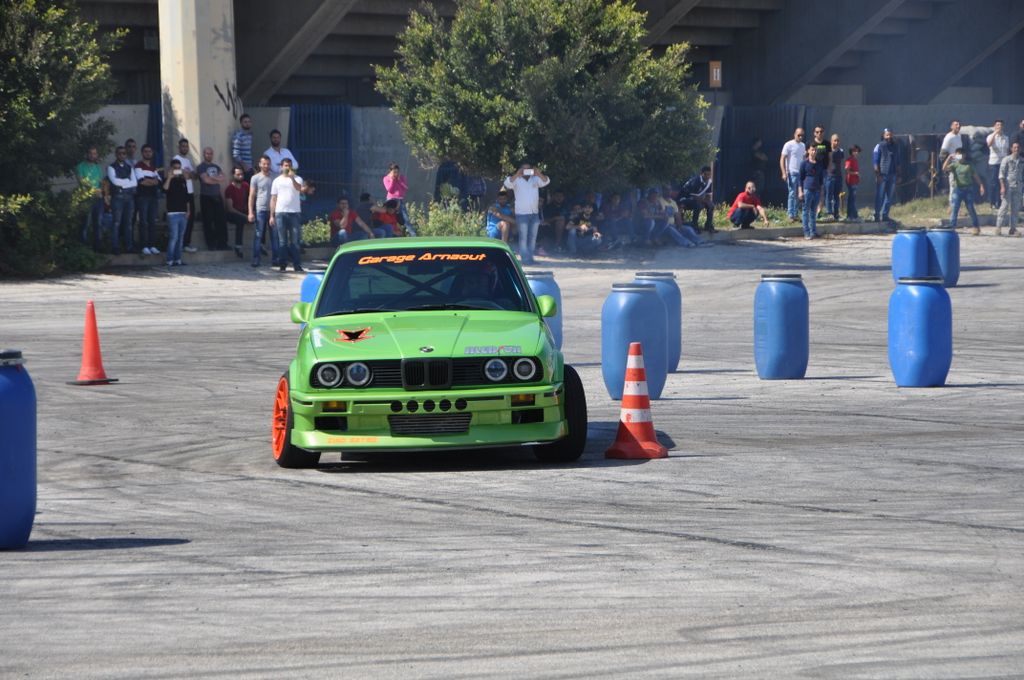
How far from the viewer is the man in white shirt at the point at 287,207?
27.0m

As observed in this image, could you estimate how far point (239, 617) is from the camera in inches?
274

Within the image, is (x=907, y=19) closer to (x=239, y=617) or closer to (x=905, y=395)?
(x=905, y=395)

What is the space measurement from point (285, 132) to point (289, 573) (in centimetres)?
2506

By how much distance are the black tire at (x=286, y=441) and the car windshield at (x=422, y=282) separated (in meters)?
0.80

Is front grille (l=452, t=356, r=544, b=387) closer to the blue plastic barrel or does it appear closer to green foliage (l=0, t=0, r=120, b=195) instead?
the blue plastic barrel

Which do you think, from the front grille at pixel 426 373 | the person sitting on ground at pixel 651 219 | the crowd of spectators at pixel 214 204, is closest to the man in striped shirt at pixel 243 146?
the crowd of spectators at pixel 214 204

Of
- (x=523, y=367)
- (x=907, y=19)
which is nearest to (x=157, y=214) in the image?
(x=523, y=367)

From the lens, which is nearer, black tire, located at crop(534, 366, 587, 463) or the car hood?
the car hood

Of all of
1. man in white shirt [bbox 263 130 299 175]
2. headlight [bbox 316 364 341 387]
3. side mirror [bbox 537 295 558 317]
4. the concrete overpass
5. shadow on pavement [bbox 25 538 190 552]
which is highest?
the concrete overpass

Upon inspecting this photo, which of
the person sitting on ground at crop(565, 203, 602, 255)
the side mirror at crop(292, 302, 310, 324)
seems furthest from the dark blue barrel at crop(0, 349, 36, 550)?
the person sitting on ground at crop(565, 203, 602, 255)

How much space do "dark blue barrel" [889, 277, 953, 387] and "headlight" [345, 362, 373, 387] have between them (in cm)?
616

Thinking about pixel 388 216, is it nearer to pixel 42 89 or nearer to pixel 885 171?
pixel 42 89

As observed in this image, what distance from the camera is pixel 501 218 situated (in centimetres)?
2934

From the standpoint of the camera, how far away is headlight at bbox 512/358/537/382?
10.7m
